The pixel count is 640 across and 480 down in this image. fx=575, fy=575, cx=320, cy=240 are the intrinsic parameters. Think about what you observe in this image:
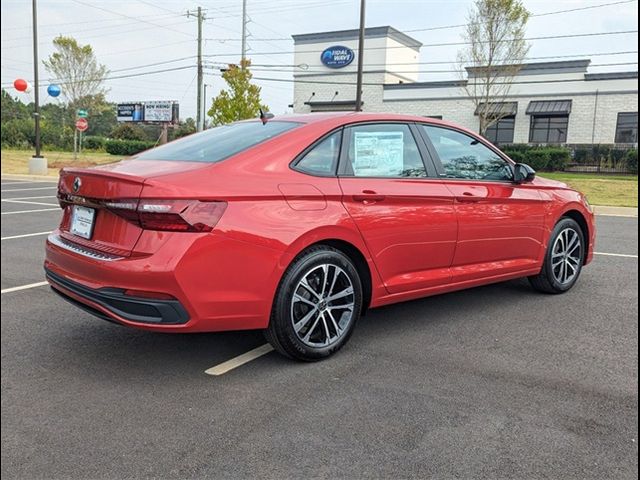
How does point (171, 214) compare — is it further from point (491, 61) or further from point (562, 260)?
point (491, 61)

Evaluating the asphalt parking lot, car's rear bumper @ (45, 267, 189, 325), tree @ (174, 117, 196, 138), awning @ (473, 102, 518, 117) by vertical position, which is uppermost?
awning @ (473, 102, 518, 117)

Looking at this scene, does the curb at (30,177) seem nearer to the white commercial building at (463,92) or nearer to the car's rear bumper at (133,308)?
the car's rear bumper at (133,308)

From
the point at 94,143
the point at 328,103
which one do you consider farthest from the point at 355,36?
the point at 94,143

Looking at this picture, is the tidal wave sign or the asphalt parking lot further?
the tidal wave sign

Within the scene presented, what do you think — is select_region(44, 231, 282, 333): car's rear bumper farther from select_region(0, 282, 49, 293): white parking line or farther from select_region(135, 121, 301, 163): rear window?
select_region(0, 282, 49, 293): white parking line

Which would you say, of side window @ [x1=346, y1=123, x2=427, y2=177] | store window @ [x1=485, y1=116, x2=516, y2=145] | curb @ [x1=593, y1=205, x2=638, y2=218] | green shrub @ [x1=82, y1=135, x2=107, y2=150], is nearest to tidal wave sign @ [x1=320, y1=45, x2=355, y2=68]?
store window @ [x1=485, y1=116, x2=516, y2=145]

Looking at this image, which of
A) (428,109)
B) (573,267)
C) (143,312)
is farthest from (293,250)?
(428,109)

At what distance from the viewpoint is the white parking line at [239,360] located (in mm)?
3439

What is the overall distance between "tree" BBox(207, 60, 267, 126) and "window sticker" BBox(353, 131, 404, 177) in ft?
83.9

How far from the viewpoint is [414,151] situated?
13.9 ft

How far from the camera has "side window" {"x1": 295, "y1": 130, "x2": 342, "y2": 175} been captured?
142 inches

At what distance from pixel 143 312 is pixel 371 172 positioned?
5.81 ft

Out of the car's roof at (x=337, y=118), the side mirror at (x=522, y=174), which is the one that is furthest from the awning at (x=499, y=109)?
the car's roof at (x=337, y=118)

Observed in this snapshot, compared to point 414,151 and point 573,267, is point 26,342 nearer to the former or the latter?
point 414,151
